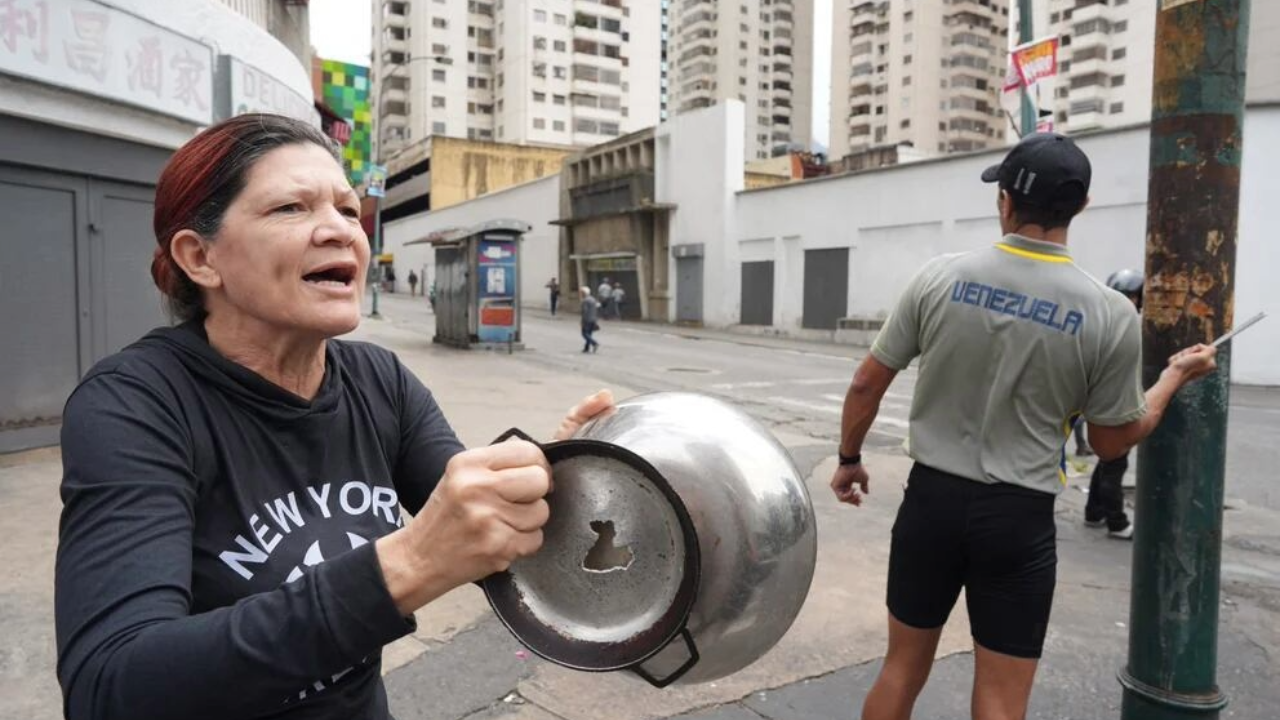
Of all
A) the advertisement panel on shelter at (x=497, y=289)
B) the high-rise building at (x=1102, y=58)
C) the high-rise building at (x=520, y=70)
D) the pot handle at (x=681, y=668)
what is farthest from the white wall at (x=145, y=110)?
the high-rise building at (x=1102, y=58)

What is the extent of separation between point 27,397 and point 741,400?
8.33 meters

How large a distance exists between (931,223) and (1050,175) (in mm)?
19934

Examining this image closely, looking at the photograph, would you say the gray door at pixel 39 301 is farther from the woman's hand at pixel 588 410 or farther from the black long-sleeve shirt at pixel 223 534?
the woman's hand at pixel 588 410

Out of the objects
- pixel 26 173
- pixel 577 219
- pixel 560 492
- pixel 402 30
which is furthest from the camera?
pixel 402 30

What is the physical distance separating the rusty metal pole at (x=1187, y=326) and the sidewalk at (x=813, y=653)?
89 centimetres

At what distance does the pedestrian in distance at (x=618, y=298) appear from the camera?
31766 millimetres

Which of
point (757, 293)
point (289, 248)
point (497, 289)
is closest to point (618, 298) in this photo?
point (757, 293)

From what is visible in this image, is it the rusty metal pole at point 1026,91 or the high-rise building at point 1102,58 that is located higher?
the high-rise building at point 1102,58

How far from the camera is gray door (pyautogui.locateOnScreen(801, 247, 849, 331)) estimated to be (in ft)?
78.0

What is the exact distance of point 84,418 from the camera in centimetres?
116

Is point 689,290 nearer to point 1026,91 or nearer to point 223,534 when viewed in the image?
point 1026,91

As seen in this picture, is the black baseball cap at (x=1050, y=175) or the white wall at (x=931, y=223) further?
the white wall at (x=931, y=223)

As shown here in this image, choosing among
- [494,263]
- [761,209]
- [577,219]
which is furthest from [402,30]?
[494,263]

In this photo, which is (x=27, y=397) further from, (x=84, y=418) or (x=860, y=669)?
(x=84, y=418)
